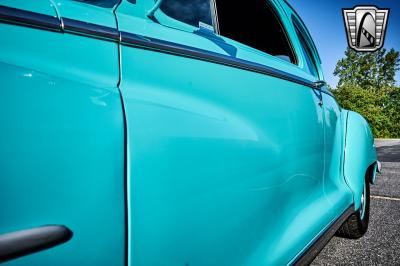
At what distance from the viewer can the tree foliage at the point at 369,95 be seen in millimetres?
26828

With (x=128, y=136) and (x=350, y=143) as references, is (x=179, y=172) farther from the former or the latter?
(x=350, y=143)

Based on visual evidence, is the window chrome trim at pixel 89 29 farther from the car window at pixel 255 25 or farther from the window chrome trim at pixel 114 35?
the car window at pixel 255 25

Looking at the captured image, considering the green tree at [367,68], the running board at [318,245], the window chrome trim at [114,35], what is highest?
the green tree at [367,68]

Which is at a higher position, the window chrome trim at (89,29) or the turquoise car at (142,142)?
the window chrome trim at (89,29)

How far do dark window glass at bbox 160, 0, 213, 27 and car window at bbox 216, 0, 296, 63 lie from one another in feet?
1.23

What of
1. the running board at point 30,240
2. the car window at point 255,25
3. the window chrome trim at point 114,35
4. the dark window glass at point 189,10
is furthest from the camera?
the car window at point 255,25

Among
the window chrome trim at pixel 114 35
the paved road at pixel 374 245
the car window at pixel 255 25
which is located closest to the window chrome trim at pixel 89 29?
the window chrome trim at pixel 114 35

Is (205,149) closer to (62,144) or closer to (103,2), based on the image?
(62,144)

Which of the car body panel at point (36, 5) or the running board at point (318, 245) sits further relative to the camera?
the running board at point (318, 245)

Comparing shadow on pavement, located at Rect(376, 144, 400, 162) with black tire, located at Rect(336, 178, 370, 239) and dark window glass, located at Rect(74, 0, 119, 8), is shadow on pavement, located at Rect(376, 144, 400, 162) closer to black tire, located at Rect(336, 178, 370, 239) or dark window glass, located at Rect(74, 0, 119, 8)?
black tire, located at Rect(336, 178, 370, 239)

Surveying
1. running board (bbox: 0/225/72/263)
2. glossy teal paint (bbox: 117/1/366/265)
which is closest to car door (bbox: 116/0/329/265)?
glossy teal paint (bbox: 117/1/366/265)

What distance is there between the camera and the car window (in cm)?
174

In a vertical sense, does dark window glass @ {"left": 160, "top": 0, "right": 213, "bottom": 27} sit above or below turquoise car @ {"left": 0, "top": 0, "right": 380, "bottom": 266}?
above

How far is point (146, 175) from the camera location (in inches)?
28.3
